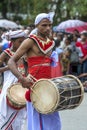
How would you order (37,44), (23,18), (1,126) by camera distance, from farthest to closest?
(23,18) → (1,126) → (37,44)

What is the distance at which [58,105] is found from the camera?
5.99 meters

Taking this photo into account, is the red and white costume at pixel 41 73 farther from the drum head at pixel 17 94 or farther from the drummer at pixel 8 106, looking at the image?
the drummer at pixel 8 106

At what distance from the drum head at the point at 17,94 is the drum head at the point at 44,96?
1.09 m

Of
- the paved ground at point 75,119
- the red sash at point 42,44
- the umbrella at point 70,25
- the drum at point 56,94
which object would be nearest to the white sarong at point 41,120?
the drum at point 56,94

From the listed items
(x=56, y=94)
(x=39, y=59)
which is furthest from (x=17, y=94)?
(x=56, y=94)

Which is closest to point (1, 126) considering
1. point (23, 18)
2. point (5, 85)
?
point (5, 85)

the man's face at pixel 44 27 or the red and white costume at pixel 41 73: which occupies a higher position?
the man's face at pixel 44 27

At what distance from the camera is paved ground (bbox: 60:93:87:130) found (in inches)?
374

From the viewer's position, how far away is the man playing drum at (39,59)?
20.9 ft

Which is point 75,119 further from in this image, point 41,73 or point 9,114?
point 41,73

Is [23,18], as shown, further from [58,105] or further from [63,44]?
[58,105]

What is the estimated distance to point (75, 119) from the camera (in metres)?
10.4

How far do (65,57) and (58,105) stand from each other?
10591 mm

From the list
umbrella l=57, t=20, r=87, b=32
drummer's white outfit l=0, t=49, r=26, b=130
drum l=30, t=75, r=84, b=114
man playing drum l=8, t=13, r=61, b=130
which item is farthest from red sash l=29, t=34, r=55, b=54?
umbrella l=57, t=20, r=87, b=32
